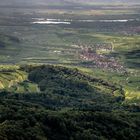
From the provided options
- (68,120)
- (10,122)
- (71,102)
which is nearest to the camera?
(10,122)

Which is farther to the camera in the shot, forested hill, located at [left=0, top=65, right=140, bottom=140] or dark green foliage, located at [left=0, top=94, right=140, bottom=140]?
forested hill, located at [left=0, top=65, right=140, bottom=140]

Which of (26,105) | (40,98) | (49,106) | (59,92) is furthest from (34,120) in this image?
(59,92)

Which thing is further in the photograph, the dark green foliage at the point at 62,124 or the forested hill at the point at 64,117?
the forested hill at the point at 64,117

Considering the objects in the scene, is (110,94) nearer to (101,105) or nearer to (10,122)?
(101,105)

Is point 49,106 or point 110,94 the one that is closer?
point 49,106

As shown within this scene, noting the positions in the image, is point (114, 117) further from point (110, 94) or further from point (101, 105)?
point (110, 94)

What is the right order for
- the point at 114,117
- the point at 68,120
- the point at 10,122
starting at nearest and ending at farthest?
1. the point at 10,122
2. the point at 68,120
3. the point at 114,117

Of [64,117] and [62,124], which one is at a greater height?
[64,117]

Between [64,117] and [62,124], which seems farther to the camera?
[64,117]

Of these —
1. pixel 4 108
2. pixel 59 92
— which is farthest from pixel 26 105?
pixel 59 92
